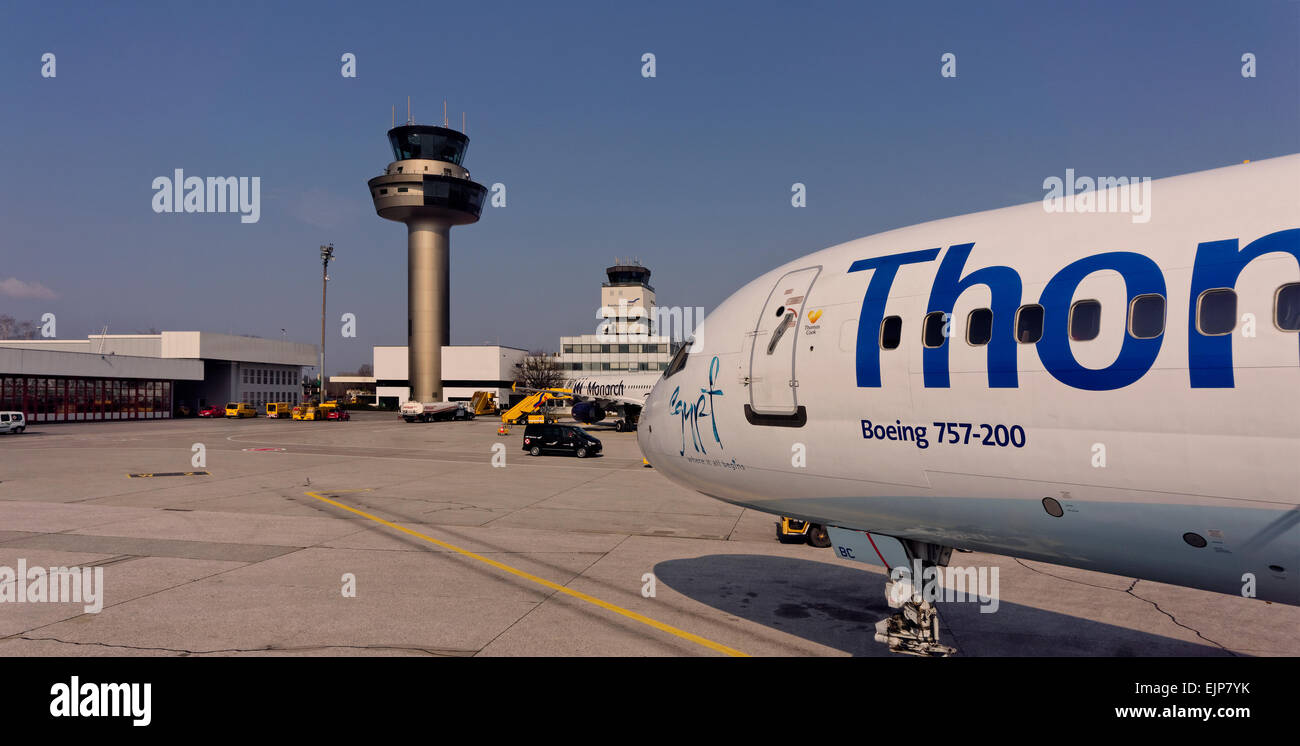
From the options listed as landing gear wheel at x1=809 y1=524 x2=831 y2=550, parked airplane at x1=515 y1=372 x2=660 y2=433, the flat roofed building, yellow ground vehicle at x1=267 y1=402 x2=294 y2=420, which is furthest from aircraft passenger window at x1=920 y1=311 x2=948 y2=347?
the flat roofed building

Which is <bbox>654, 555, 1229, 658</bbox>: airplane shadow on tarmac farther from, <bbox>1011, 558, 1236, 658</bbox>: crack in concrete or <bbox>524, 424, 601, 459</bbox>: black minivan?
<bbox>524, 424, 601, 459</bbox>: black minivan

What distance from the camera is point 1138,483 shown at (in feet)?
18.1

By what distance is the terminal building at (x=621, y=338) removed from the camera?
380 feet

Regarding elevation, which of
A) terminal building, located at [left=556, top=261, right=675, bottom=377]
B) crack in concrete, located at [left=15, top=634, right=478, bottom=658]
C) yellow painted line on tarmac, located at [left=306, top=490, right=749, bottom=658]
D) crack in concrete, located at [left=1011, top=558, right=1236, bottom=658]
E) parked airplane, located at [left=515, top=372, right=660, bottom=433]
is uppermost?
terminal building, located at [left=556, top=261, right=675, bottom=377]

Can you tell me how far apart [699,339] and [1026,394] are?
4601 mm

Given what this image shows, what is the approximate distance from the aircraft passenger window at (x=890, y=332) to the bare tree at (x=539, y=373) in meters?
94.7

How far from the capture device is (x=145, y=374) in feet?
242

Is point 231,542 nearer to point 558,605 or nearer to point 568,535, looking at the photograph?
point 568,535

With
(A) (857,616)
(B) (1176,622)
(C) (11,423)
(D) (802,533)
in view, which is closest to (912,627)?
(A) (857,616)

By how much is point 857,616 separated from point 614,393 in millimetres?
45729

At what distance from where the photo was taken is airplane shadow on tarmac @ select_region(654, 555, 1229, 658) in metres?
9.53

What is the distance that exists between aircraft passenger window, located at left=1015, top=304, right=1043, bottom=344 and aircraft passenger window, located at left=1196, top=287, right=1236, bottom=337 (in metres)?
1.12

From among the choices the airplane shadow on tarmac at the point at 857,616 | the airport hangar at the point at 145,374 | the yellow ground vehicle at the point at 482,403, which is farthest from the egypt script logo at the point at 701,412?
the airport hangar at the point at 145,374
